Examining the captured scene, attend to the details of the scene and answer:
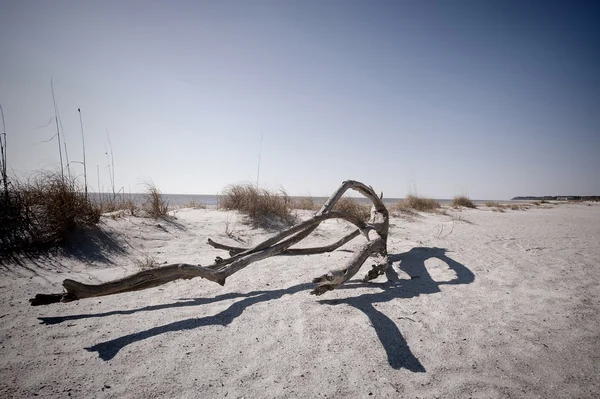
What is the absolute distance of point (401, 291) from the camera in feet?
8.48

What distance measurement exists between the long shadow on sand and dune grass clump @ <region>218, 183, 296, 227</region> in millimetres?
3339

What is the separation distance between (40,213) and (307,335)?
14.7ft

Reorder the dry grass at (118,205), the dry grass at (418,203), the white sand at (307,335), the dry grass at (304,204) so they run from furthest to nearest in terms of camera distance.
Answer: the dry grass at (418,203) < the dry grass at (304,204) < the dry grass at (118,205) < the white sand at (307,335)

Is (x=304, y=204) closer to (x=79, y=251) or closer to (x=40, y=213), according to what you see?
(x=79, y=251)

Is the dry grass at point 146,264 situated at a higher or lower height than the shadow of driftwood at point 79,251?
lower

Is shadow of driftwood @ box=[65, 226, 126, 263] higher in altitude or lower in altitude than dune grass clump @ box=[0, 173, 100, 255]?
lower

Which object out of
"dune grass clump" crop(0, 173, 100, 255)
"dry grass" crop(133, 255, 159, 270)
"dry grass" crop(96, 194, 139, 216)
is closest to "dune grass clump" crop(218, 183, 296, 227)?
"dry grass" crop(96, 194, 139, 216)

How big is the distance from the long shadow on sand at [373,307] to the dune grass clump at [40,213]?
227cm

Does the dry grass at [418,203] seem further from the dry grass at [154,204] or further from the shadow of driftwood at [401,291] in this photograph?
the dry grass at [154,204]

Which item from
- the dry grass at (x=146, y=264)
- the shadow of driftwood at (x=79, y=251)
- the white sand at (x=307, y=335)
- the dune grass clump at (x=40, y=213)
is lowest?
the white sand at (x=307, y=335)

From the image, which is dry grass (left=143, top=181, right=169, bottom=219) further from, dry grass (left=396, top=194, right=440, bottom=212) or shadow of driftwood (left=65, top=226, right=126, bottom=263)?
dry grass (left=396, top=194, right=440, bottom=212)

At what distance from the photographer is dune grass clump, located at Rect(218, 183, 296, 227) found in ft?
20.0

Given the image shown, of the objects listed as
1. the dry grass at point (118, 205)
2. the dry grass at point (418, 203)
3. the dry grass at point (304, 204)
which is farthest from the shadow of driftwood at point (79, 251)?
the dry grass at point (418, 203)

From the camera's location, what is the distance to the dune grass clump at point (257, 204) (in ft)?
20.0
